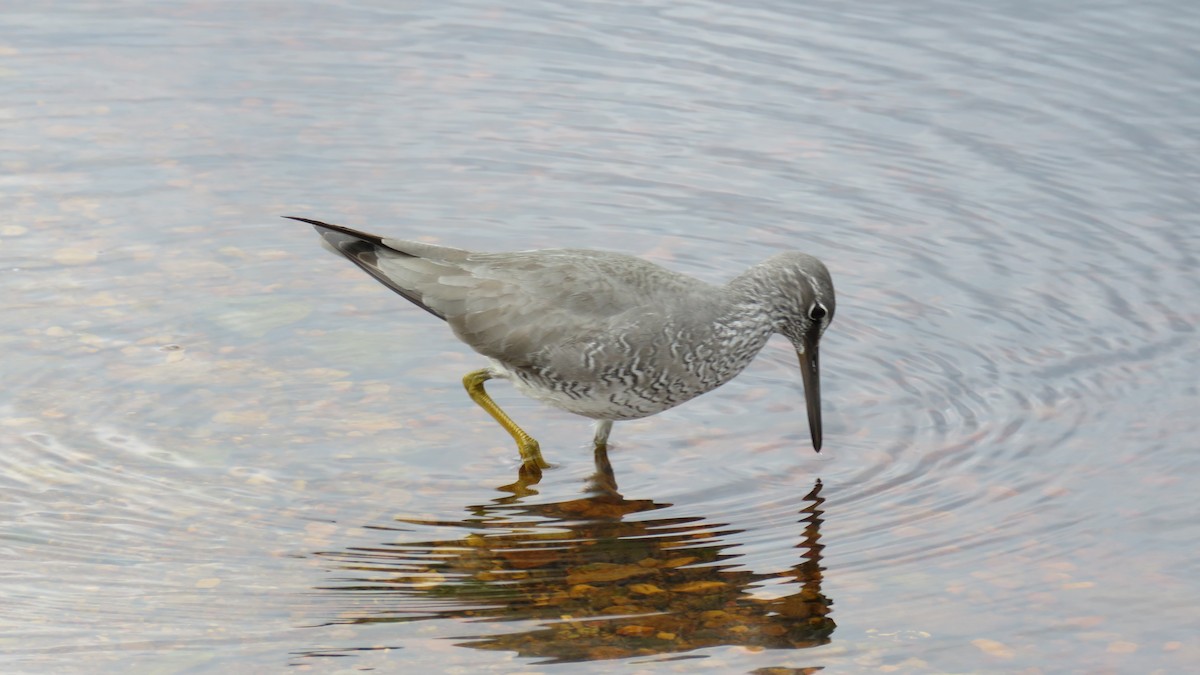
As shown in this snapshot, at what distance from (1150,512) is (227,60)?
29.3 feet

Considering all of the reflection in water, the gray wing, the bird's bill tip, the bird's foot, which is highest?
the gray wing

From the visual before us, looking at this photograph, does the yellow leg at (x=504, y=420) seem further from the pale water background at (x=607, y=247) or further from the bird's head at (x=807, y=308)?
the bird's head at (x=807, y=308)

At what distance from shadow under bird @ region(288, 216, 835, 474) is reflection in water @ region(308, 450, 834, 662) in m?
0.63

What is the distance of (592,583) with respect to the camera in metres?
7.35

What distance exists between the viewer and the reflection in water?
691 centimetres

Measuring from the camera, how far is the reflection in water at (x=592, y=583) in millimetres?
6906

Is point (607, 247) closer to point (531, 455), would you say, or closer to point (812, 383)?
point (531, 455)

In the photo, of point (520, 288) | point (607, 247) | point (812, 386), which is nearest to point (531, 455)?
point (520, 288)

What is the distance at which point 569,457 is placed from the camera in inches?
344

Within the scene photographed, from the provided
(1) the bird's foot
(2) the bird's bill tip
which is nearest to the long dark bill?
(2) the bird's bill tip

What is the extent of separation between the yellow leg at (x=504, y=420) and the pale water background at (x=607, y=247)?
105 mm

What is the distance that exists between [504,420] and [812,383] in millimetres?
1725

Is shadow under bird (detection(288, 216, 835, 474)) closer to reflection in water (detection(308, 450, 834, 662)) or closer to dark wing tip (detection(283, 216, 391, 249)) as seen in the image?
dark wing tip (detection(283, 216, 391, 249))

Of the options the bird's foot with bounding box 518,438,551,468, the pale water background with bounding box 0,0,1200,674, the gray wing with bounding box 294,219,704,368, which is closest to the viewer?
the pale water background with bounding box 0,0,1200,674
